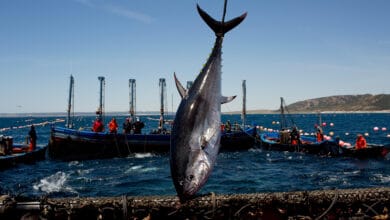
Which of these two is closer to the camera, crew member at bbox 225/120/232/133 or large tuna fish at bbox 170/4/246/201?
large tuna fish at bbox 170/4/246/201

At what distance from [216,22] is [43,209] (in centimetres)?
342

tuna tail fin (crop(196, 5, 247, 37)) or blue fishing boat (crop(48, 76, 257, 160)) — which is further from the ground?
tuna tail fin (crop(196, 5, 247, 37))

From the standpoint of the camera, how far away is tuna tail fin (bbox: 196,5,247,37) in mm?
3691

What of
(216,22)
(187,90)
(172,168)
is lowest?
(172,168)

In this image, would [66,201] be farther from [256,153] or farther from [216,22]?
[256,153]

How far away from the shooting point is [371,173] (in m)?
21.8

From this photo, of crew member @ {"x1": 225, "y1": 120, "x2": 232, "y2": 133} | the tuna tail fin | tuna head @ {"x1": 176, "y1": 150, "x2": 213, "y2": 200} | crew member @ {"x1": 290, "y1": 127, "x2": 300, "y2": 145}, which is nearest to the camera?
tuna head @ {"x1": 176, "y1": 150, "x2": 213, "y2": 200}

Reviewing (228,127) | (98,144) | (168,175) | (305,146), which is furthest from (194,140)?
(228,127)

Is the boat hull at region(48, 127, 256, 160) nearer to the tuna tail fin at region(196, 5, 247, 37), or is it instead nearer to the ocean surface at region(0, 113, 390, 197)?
the ocean surface at region(0, 113, 390, 197)

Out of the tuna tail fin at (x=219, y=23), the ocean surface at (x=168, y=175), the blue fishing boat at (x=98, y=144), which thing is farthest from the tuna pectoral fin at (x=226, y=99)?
the blue fishing boat at (x=98, y=144)

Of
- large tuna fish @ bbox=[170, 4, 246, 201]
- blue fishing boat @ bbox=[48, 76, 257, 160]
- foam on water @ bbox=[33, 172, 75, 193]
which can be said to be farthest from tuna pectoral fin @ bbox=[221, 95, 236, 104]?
blue fishing boat @ bbox=[48, 76, 257, 160]

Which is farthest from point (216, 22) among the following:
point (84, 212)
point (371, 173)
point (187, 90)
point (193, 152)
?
point (371, 173)

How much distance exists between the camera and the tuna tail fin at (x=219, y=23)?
12.1 feet

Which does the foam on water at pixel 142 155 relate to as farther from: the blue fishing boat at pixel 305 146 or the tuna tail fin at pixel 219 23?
the tuna tail fin at pixel 219 23
